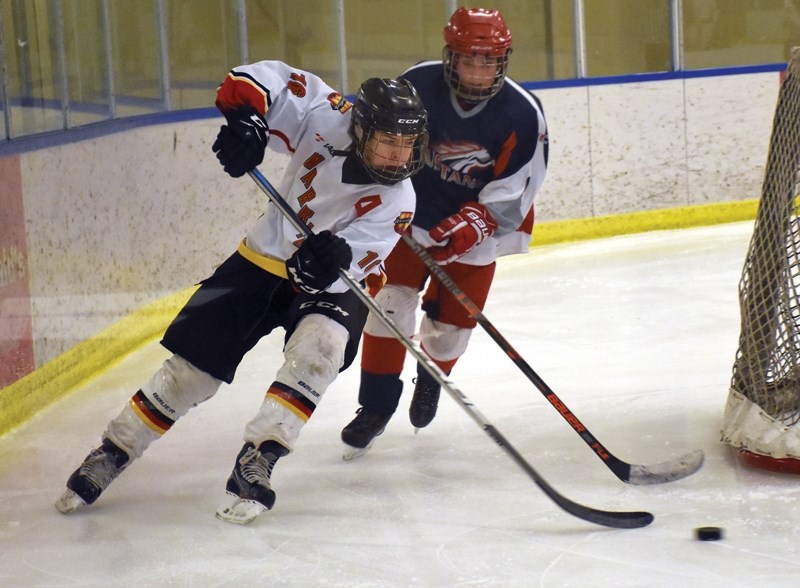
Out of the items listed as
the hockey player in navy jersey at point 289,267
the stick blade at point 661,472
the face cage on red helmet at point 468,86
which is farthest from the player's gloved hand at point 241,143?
the stick blade at point 661,472

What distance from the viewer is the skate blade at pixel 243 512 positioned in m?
2.47

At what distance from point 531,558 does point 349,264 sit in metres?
0.67

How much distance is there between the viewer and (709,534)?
233 cm

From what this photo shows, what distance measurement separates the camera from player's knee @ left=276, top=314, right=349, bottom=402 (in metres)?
2.45

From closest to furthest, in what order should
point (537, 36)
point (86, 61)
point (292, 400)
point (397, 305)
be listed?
point (292, 400), point (397, 305), point (86, 61), point (537, 36)

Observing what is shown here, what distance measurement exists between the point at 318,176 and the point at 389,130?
0.23 meters

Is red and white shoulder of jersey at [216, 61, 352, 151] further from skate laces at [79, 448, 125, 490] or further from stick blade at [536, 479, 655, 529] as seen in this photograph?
stick blade at [536, 479, 655, 529]

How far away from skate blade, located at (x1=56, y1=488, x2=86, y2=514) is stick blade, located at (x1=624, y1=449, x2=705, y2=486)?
3.81 ft

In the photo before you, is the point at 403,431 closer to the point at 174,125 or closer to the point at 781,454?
the point at 781,454

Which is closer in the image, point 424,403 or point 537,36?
point 424,403

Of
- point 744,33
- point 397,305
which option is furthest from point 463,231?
point 744,33

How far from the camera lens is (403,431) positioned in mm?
3160

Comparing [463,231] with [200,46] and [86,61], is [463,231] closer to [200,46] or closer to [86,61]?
[86,61]

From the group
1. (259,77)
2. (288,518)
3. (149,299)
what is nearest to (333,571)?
(288,518)
